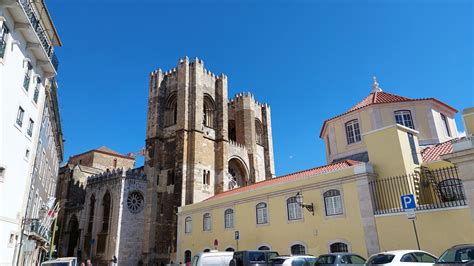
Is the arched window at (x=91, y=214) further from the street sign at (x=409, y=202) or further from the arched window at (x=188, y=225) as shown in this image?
the street sign at (x=409, y=202)

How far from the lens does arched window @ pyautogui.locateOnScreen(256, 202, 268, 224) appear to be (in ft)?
64.4

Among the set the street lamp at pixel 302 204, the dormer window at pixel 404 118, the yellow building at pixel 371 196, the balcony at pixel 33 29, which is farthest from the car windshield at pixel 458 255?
the balcony at pixel 33 29

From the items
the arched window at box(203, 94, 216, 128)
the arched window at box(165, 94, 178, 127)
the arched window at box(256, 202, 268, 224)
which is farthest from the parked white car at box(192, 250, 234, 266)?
the arched window at box(165, 94, 178, 127)

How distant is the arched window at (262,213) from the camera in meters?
19.6

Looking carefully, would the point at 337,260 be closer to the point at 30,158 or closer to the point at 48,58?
the point at 30,158

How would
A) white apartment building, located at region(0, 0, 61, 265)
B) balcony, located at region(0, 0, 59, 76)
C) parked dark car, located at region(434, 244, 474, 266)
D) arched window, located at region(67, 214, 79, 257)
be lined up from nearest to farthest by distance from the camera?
1. parked dark car, located at region(434, 244, 474, 266)
2. white apartment building, located at region(0, 0, 61, 265)
3. balcony, located at region(0, 0, 59, 76)
4. arched window, located at region(67, 214, 79, 257)

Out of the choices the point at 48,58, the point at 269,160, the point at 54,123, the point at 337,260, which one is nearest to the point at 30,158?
the point at 48,58

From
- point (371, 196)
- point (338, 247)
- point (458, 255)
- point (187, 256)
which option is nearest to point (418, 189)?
point (371, 196)

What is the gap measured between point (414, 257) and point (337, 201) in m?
6.48

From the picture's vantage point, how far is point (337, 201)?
16.2 meters

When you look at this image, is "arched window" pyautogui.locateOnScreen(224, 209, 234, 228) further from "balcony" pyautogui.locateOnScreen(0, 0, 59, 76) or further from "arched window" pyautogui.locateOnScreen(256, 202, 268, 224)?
"balcony" pyautogui.locateOnScreen(0, 0, 59, 76)

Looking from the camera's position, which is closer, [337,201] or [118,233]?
[337,201]

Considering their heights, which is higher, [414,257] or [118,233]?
[118,233]

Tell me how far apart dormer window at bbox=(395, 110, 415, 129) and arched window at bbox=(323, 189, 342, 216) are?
25.6 ft
